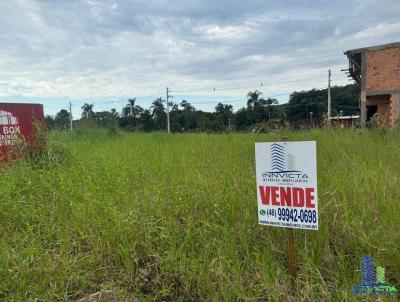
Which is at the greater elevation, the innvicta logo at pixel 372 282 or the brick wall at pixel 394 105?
the brick wall at pixel 394 105

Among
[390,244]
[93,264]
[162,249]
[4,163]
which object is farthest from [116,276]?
[4,163]

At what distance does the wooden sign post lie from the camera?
183 cm

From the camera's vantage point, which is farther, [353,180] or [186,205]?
[353,180]

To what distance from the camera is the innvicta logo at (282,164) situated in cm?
187

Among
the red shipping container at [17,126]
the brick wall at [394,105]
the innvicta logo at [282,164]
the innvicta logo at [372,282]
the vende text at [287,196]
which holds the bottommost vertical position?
the innvicta logo at [372,282]

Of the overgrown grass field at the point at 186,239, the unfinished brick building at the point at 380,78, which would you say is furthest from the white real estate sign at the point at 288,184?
the unfinished brick building at the point at 380,78

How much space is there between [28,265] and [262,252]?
177 cm

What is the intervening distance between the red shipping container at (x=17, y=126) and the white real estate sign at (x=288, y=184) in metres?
4.74

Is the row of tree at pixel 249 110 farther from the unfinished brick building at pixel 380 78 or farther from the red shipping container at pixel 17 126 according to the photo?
the red shipping container at pixel 17 126

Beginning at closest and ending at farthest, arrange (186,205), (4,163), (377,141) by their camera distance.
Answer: (186,205), (4,163), (377,141)

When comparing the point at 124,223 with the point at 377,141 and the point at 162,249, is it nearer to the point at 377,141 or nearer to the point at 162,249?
the point at 162,249

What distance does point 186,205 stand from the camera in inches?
116

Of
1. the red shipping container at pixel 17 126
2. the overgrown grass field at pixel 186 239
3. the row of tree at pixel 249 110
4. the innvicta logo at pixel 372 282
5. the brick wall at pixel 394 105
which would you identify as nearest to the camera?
the innvicta logo at pixel 372 282

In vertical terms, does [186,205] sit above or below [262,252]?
above
